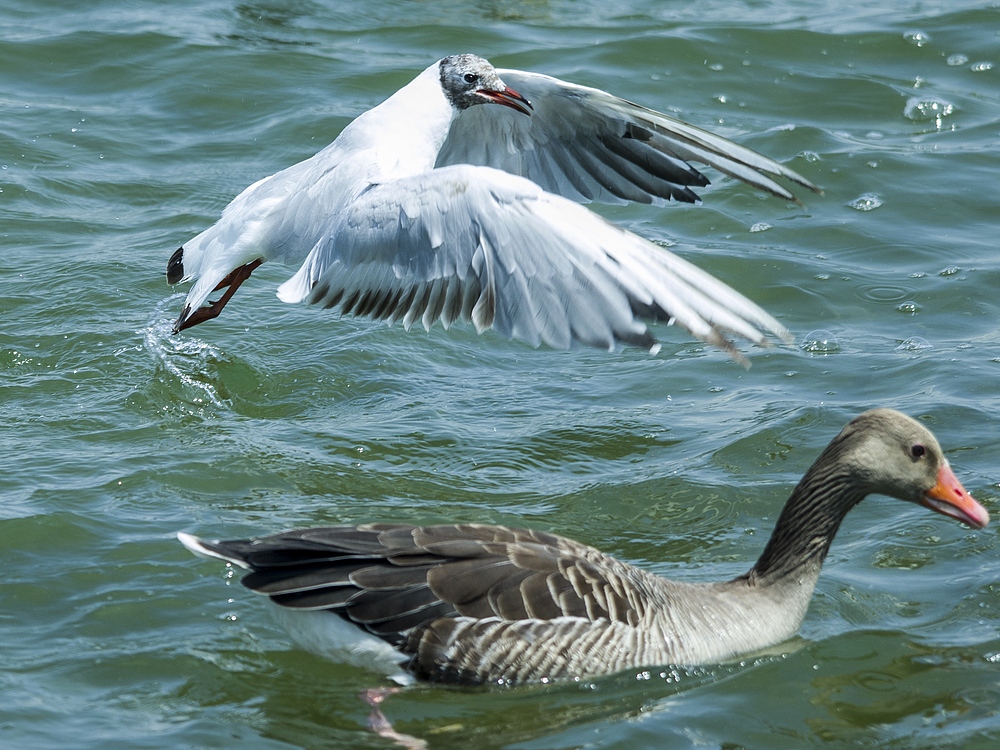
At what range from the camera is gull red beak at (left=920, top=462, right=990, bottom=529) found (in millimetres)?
5609

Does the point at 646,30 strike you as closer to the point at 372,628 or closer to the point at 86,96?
the point at 86,96

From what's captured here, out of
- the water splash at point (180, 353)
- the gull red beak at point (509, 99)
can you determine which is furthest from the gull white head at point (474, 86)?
the water splash at point (180, 353)

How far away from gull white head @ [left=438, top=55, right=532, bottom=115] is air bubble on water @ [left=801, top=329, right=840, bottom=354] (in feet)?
7.64

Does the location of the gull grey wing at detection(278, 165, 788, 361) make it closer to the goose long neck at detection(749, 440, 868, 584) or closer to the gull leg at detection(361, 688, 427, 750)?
the goose long neck at detection(749, 440, 868, 584)

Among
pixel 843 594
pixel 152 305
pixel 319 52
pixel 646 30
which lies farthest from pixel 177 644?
pixel 646 30

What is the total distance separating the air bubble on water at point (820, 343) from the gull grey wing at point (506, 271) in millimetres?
3200

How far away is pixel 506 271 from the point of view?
6023 mm

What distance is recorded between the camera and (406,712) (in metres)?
5.28

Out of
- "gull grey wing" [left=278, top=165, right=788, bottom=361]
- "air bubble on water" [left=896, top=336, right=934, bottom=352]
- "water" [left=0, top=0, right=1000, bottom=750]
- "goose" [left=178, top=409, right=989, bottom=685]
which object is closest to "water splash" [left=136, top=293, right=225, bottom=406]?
"water" [left=0, top=0, right=1000, bottom=750]

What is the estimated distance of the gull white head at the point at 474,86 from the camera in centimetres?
795

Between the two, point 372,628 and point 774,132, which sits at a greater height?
point 774,132

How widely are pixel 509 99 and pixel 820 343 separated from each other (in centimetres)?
254

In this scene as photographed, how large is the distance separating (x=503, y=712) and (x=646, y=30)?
9894 mm

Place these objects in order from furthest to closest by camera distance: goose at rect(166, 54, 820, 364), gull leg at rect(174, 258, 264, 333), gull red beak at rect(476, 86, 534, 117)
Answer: gull leg at rect(174, 258, 264, 333), gull red beak at rect(476, 86, 534, 117), goose at rect(166, 54, 820, 364)
